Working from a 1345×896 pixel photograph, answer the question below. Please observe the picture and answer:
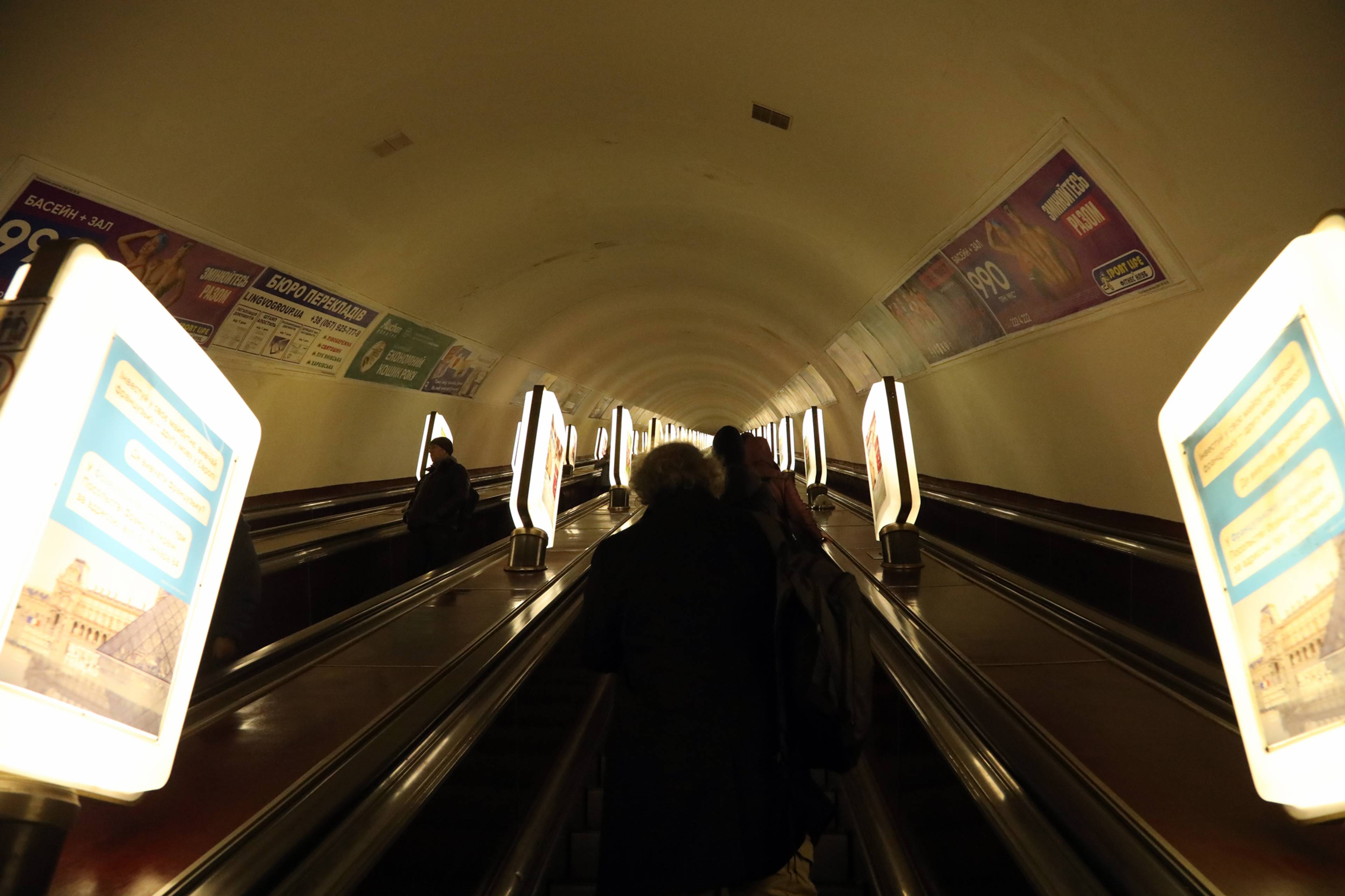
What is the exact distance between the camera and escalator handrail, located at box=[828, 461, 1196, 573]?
508cm

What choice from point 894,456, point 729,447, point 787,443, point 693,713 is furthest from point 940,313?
point 693,713

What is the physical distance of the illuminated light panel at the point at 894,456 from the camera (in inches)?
236

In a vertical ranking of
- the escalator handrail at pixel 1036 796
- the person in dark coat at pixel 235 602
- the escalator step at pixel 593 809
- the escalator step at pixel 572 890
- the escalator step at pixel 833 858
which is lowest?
the escalator step at pixel 572 890

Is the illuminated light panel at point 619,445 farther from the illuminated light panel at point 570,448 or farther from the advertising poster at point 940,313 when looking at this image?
the advertising poster at point 940,313

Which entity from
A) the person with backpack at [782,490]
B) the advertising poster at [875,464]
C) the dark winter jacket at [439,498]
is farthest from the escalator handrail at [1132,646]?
the dark winter jacket at [439,498]

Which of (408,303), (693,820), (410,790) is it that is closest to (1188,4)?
(693,820)

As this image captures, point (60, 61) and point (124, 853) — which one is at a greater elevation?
point (60, 61)

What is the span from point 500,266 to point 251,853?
9676mm

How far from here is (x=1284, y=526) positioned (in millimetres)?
1491

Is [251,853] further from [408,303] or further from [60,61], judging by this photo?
[408,303]

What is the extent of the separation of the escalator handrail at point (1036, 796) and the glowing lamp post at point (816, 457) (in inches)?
307

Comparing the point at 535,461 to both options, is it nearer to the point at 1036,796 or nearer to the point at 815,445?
the point at 1036,796

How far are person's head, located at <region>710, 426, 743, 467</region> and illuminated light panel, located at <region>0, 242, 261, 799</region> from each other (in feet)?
11.1

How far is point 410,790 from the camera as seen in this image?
8.05ft
